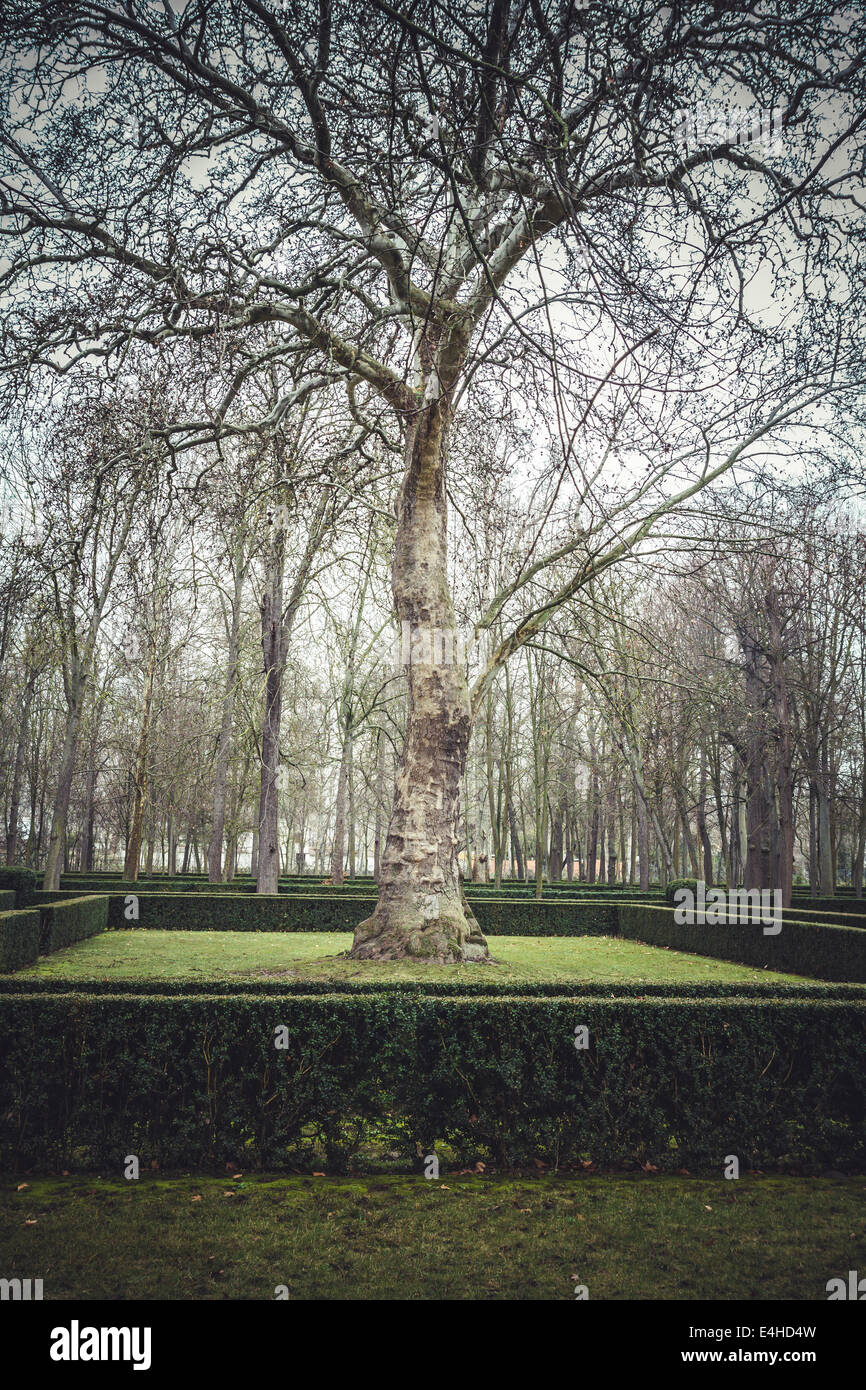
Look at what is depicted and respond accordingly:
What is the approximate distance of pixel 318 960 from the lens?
367 inches

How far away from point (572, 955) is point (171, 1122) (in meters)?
9.44

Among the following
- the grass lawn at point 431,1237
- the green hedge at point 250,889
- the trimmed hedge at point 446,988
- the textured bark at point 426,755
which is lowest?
the green hedge at point 250,889

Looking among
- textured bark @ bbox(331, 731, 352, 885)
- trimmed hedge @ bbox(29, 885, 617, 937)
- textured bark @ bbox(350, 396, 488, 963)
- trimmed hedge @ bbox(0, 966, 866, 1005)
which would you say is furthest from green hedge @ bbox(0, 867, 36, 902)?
trimmed hedge @ bbox(0, 966, 866, 1005)

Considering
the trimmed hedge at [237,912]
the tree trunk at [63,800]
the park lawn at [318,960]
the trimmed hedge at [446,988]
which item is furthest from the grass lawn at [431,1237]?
the tree trunk at [63,800]

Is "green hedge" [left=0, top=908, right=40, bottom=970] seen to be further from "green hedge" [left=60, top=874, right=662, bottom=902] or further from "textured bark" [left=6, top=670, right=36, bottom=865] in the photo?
"textured bark" [left=6, top=670, right=36, bottom=865]

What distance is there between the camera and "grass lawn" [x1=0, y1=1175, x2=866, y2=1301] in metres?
3.43

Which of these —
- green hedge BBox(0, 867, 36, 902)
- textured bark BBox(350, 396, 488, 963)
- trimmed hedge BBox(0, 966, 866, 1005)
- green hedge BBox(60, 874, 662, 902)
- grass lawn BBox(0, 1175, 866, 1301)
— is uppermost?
textured bark BBox(350, 396, 488, 963)

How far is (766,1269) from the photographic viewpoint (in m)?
3.67

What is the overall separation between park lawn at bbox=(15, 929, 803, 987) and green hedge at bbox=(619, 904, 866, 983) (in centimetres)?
34

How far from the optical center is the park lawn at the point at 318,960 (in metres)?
8.39

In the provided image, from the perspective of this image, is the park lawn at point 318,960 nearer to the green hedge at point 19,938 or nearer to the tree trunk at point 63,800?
the green hedge at point 19,938

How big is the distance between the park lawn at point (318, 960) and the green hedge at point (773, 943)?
34 cm

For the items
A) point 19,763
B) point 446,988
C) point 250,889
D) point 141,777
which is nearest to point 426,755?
point 446,988
